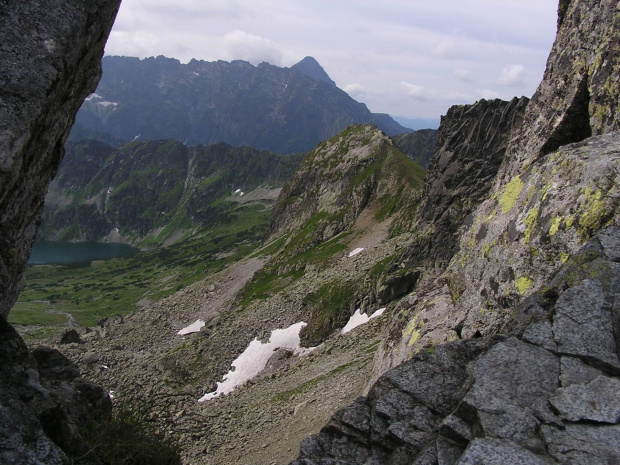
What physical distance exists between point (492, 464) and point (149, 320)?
98.2 metres

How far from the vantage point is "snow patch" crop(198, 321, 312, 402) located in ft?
170

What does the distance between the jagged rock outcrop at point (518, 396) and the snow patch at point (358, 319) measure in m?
42.0

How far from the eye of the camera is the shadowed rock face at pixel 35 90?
1086cm

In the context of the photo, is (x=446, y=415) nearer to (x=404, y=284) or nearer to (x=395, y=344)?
(x=395, y=344)

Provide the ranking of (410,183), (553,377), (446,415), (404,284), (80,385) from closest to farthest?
1. (553,377)
2. (446,415)
3. (80,385)
4. (404,284)
5. (410,183)

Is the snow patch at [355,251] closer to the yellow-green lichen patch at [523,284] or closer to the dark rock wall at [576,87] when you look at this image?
the dark rock wall at [576,87]

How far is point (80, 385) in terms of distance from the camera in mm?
13438

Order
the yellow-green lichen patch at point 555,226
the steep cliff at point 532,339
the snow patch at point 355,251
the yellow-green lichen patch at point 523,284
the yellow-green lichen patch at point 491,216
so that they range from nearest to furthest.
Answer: the steep cliff at point 532,339 → the yellow-green lichen patch at point 555,226 → the yellow-green lichen patch at point 523,284 → the yellow-green lichen patch at point 491,216 → the snow patch at point 355,251

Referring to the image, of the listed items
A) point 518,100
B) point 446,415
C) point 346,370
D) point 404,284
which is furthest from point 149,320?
point 446,415

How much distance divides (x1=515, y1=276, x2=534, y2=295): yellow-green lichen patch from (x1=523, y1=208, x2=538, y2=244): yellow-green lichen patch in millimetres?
1316

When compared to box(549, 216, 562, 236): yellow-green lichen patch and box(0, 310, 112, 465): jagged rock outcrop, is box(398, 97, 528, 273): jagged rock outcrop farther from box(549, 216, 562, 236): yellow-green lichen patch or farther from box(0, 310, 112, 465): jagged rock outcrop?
box(0, 310, 112, 465): jagged rock outcrop

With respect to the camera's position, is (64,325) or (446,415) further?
(64,325)

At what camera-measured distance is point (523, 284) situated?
14492 millimetres

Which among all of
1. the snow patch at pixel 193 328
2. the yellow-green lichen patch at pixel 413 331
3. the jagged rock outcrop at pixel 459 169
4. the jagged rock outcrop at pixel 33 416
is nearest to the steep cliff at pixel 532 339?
the yellow-green lichen patch at pixel 413 331
